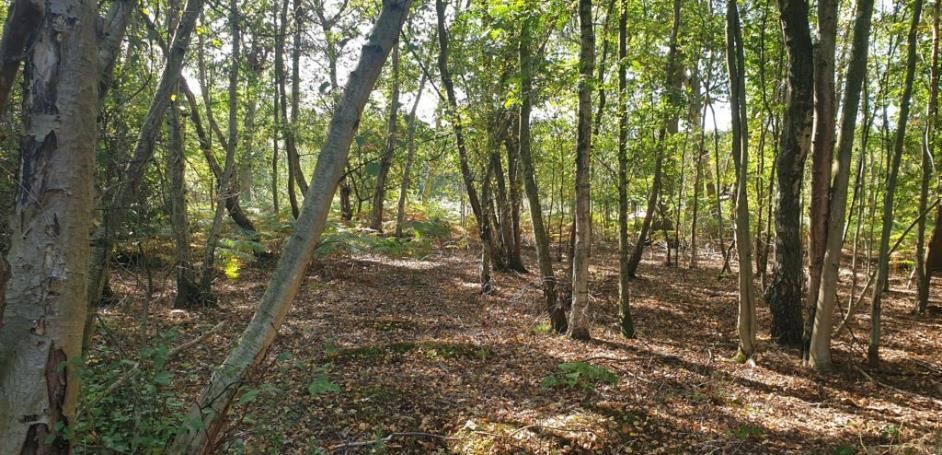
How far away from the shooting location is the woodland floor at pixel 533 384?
14.3 feet

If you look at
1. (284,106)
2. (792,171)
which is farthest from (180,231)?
(792,171)

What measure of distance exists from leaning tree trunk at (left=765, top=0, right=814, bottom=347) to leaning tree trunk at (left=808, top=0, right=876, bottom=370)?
88 cm

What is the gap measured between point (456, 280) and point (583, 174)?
610 centimetres

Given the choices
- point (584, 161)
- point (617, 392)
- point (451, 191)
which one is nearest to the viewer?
point (617, 392)

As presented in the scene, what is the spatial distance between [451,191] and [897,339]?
832 inches

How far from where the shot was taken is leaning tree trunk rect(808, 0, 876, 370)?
5500 millimetres

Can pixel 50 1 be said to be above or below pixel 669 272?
above

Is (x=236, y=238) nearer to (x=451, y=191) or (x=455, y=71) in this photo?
(x=455, y=71)

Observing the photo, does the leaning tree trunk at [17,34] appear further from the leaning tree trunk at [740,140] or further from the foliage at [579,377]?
the leaning tree trunk at [740,140]

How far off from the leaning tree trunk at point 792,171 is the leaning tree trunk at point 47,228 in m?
→ 7.52

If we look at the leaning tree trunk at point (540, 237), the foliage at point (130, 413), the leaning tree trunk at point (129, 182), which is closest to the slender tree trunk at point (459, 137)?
the leaning tree trunk at point (540, 237)

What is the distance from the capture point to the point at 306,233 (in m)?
2.71

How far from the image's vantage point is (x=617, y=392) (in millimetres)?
5516

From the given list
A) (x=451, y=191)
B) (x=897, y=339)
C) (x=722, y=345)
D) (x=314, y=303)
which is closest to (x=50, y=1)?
(x=314, y=303)
